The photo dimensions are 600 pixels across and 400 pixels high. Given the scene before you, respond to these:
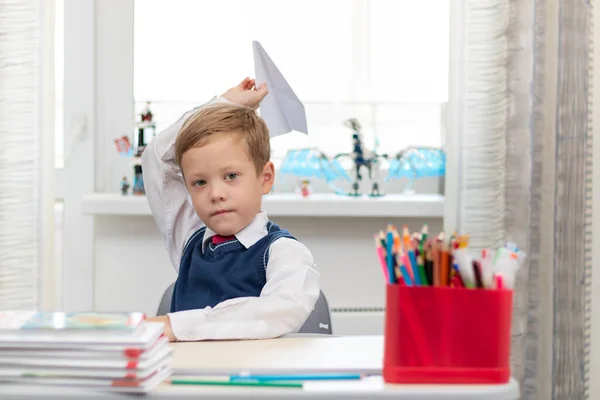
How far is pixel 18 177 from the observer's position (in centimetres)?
227

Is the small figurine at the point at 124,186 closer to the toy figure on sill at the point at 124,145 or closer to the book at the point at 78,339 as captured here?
the toy figure on sill at the point at 124,145

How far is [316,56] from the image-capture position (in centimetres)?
261

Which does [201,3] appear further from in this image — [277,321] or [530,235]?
[277,321]

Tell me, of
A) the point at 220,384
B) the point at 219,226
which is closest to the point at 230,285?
the point at 219,226

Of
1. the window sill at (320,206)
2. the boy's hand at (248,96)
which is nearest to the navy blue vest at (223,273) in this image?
the boy's hand at (248,96)

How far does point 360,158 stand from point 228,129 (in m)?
1.08

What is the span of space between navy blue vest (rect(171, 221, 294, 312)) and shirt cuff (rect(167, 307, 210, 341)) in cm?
25

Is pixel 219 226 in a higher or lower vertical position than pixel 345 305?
higher

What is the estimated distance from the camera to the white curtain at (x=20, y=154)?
2.24 m

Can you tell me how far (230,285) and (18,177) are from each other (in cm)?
103

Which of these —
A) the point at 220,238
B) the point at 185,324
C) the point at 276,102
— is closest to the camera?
the point at 185,324

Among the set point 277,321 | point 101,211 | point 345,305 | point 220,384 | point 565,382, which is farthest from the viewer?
point 345,305

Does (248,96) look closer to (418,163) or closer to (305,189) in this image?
(305,189)

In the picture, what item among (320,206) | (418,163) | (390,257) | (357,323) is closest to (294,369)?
(390,257)
